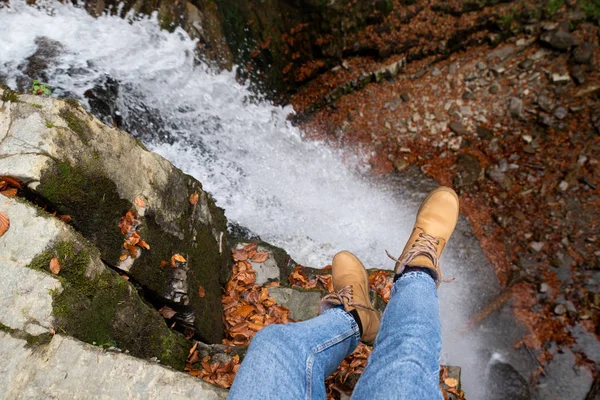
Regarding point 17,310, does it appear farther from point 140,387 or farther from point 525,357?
point 525,357

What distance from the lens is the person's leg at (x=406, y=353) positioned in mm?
1937

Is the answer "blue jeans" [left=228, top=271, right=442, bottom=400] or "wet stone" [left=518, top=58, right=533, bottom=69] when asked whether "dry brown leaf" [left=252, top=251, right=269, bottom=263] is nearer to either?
"blue jeans" [left=228, top=271, right=442, bottom=400]

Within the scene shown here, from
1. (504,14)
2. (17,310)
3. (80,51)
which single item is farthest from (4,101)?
(504,14)

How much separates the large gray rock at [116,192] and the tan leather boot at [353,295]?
1.07m

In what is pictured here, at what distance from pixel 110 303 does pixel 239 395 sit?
43.2 inches

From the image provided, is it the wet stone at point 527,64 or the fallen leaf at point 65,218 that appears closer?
the fallen leaf at point 65,218

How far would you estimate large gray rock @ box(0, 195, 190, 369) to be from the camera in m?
2.16

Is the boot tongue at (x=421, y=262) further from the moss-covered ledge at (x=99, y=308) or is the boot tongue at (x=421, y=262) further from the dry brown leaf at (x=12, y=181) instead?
the dry brown leaf at (x=12, y=181)

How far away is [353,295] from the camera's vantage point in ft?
10.2

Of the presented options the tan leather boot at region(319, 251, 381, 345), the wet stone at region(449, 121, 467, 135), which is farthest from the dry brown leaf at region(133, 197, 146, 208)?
the wet stone at region(449, 121, 467, 135)

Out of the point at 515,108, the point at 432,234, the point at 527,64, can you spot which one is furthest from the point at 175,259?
the point at 527,64

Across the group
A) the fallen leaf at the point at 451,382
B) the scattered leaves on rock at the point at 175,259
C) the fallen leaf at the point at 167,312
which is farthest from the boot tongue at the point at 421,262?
the fallen leaf at the point at 167,312

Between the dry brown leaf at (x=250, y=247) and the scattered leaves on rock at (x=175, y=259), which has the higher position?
the dry brown leaf at (x=250, y=247)

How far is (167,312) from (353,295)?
4.69 feet
